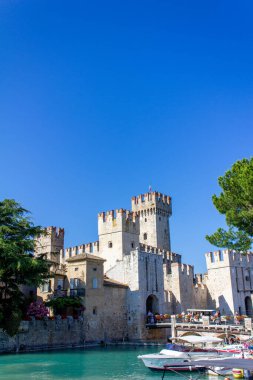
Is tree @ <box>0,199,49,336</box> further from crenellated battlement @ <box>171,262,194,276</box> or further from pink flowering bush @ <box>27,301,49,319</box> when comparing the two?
crenellated battlement @ <box>171,262,194,276</box>

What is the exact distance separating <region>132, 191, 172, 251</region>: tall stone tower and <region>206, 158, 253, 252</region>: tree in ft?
101

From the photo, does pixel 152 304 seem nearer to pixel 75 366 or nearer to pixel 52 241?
pixel 52 241

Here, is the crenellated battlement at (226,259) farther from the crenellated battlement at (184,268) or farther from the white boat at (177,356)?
the white boat at (177,356)

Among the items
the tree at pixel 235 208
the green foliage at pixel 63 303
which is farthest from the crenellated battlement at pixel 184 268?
the tree at pixel 235 208

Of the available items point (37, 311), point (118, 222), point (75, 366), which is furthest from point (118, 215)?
point (75, 366)

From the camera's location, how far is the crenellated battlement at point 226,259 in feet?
155

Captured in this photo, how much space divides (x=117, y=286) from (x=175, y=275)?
10.0m

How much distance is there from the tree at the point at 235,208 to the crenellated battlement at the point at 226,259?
24871 mm

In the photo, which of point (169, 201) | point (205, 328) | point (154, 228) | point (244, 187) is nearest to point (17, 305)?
point (205, 328)

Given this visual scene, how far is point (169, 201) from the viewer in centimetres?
5884

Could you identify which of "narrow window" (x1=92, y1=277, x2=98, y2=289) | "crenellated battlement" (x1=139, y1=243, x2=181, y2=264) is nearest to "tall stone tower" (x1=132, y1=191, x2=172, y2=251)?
"crenellated battlement" (x1=139, y1=243, x2=181, y2=264)

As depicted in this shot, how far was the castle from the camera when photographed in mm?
35219

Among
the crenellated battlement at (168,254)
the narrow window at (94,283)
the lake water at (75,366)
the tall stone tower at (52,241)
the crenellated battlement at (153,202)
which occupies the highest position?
the crenellated battlement at (153,202)

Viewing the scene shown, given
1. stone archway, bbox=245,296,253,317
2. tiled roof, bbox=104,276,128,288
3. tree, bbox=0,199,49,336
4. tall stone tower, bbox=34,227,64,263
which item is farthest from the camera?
tall stone tower, bbox=34,227,64,263
